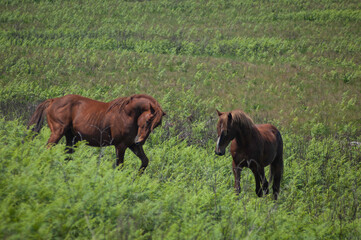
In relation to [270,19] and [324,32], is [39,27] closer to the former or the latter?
[270,19]

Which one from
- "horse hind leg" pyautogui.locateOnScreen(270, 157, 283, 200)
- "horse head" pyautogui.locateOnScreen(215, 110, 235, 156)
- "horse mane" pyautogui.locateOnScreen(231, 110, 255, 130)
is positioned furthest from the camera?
"horse hind leg" pyautogui.locateOnScreen(270, 157, 283, 200)

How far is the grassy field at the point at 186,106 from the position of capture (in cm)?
428

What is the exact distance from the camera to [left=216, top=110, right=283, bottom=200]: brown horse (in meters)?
6.78

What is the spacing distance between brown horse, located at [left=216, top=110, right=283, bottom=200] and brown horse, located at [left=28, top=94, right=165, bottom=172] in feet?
4.50

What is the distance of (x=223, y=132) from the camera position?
669cm

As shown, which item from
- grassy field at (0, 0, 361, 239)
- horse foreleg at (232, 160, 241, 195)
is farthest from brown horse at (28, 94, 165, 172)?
horse foreleg at (232, 160, 241, 195)

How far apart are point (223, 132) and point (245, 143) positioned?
776 mm

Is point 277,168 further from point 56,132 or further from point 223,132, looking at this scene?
point 56,132

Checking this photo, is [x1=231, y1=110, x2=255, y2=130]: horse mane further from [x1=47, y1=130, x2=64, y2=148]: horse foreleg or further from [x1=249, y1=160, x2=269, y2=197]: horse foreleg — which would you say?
[x1=47, y1=130, x2=64, y2=148]: horse foreleg

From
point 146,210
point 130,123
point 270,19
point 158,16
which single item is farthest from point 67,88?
point 270,19

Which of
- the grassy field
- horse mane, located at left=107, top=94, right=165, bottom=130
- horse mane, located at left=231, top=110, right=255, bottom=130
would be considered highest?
horse mane, located at left=107, top=94, right=165, bottom=130

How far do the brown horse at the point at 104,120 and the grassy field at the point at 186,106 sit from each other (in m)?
0.36

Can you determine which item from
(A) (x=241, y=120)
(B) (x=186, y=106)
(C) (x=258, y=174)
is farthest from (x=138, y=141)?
(B) (x=186, y=106)

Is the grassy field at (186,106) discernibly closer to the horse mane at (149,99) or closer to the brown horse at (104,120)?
the brown horse at (104,120)
